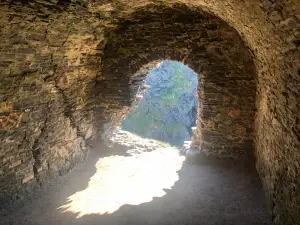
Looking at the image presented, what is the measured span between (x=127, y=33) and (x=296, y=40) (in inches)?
134

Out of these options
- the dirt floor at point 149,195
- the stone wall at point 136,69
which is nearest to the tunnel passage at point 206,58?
the stone wall at point 136,69

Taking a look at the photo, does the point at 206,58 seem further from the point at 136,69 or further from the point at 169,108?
the point at 169,108

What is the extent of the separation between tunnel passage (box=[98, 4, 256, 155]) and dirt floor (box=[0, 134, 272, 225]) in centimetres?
55

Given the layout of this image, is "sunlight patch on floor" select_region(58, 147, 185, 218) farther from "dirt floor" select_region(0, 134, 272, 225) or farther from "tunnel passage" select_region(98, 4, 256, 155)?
"tunnel passage" select_region(98, 4, 256, 155)

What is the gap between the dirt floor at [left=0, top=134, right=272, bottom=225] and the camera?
3768mm

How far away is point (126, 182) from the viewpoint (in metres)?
4.91

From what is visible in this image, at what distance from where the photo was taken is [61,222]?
374 cm

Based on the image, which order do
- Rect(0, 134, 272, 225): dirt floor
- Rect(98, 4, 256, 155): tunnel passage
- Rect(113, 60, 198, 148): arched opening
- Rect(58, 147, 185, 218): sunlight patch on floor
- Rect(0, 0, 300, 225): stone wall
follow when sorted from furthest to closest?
1. Rect(113, 60, 198, 148): arched opening
2. Rect(98, 4, 256, 155): tunnel passage
3. Rect(58, 147, 185, 218): sunlight patch on floor
4. Rect(0, 134, 272, 225): dirt floor
5. Rect(0, 0, 300, 225): stone wall

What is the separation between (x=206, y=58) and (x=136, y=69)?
129 cm

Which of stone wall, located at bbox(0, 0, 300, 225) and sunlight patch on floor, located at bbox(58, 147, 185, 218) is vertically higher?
stone wall, located at bbox(0, 0, 300, 225)

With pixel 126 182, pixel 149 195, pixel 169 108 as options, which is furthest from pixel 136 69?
pixel 169 108

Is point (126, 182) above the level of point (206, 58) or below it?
below

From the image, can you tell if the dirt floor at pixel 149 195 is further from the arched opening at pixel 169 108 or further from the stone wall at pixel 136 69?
the arched opening at pixel 169 108

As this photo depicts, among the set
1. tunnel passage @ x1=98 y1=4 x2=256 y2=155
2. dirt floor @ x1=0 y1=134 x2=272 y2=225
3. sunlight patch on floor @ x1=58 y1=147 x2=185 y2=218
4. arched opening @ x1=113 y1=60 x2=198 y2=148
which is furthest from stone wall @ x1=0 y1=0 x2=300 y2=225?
arched opening @ x1=113 y1=60 x2=198 y2=148
